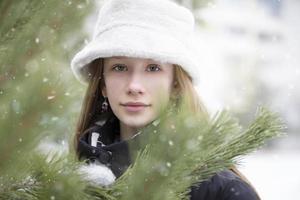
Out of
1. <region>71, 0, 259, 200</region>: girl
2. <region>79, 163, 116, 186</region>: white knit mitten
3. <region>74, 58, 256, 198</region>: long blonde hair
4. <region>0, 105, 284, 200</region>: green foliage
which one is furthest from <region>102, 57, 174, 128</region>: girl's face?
<region>0, 105, 284, 200</region>: green foliage

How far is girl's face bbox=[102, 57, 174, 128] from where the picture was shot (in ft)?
5.25

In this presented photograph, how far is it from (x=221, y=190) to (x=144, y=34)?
0.42 meters

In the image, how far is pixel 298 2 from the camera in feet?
76.6

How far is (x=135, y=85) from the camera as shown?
161 centimetres

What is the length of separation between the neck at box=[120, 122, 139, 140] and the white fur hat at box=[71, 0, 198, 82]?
7.8 inches

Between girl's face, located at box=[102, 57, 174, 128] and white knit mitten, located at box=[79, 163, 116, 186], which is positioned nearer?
white knit mitten, located at box=[79, 163, 116, 186]

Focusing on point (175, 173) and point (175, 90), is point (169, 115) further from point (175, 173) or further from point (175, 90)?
point (175, 90)

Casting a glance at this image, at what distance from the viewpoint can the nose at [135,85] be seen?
1.60 m

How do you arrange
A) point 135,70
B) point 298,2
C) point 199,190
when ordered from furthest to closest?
point 298,2 < point 135,70 < point 199,190

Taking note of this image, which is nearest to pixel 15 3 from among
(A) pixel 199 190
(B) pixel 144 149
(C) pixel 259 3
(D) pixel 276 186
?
(B) pixel 144 149

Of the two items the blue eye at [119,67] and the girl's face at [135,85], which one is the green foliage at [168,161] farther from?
the blue eye at [119,67]

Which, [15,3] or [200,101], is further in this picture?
[200,101]

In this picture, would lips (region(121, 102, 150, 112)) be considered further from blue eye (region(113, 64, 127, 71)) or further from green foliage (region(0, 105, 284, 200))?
green foliage (region(0, 105, 284, 200))

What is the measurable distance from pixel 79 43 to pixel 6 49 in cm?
84
